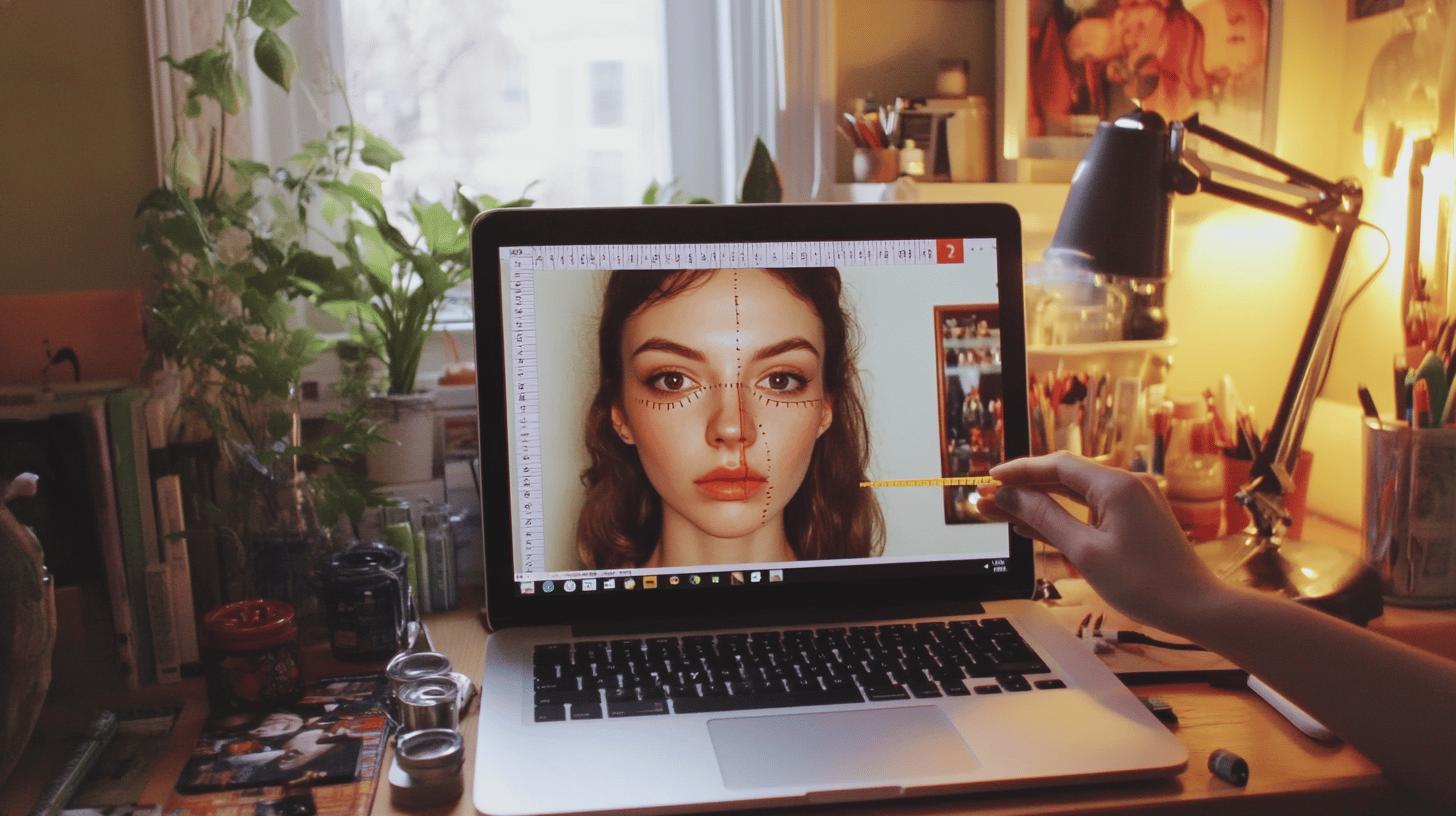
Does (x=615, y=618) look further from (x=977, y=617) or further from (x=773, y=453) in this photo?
(x=977, y=617)

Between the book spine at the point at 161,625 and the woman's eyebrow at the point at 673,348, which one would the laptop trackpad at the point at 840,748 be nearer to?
the woman's eyebrow at the point at 673,348

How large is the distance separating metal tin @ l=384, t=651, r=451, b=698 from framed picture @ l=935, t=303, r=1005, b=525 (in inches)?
17.3

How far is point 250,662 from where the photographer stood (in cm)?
87

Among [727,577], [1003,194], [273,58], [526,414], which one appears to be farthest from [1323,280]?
[273,58]

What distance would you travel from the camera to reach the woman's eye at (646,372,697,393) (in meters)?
0.95

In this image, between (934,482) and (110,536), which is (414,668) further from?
(934,482)

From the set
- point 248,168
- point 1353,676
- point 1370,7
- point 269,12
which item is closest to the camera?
point 1353,676

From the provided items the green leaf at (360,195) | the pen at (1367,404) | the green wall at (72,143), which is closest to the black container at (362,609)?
the green leaf at (360,195)

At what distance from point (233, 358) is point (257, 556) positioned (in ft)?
0.60

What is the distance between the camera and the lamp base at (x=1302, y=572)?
1.03 metres

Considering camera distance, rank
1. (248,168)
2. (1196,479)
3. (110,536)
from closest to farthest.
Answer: (110,536), (248,168), (1196,479)

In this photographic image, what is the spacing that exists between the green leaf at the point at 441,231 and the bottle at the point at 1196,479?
2.76ft

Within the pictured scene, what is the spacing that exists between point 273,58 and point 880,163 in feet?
2.16

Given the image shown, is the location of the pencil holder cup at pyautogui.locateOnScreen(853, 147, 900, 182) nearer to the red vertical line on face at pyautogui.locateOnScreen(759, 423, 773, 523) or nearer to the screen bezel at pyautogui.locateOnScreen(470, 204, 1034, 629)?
the screen bezel at pyautogui.locateOnScreen(470, 204, 1034, 629)
